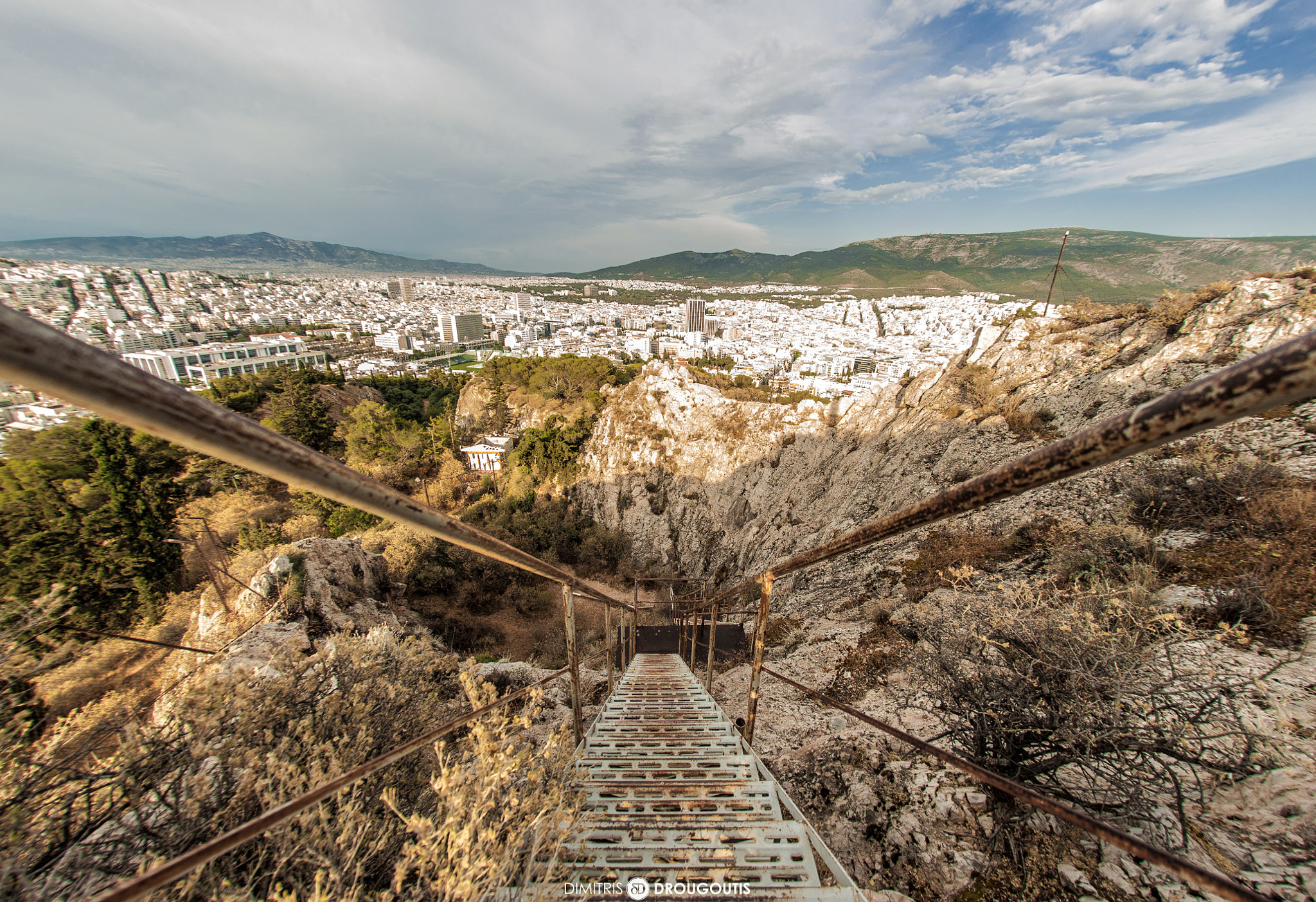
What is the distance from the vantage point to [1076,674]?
2834 millimetres

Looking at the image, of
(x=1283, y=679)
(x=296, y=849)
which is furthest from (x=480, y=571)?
(x=1283, y=679)

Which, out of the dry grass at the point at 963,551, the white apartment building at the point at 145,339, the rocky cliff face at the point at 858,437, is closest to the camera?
the dry grass at the point at 963,551

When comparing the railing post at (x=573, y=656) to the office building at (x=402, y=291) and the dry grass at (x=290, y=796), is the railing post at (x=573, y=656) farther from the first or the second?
the office building at (x=402, y=291)

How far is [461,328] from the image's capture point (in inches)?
3617

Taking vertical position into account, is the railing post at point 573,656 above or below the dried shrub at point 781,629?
above

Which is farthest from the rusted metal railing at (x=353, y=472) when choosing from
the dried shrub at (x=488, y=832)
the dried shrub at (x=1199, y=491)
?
the dried shrub at (x=1199, y=491)

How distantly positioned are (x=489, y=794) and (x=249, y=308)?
106267mm

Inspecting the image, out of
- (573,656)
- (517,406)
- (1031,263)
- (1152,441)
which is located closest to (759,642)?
(573,656)

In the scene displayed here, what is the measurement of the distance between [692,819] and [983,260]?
152440mm

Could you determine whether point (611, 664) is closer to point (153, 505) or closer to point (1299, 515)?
point (1299, 515)

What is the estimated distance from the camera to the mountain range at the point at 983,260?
190ft

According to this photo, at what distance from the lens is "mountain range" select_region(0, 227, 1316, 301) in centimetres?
5788

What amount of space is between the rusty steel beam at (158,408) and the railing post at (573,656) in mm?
1972

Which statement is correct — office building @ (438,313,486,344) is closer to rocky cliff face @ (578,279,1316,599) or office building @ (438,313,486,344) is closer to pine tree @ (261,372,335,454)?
pine tree @ (261,372,335,454)
